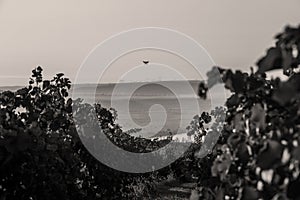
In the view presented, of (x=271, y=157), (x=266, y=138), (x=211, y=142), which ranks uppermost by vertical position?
(x=211, y=142)

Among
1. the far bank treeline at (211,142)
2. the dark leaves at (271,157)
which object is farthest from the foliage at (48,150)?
the dark leaves at (271,157)

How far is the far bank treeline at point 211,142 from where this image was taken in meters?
1.39

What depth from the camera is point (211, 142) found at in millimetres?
5762

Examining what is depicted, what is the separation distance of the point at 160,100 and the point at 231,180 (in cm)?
2292

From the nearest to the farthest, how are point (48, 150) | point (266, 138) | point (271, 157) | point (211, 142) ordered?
point (271, 157) < point (266, 138) < point (48, 150) < point (211, 142)

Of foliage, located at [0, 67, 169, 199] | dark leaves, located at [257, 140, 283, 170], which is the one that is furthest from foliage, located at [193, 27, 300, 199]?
foliage, located at [0, 67, 169, 199]

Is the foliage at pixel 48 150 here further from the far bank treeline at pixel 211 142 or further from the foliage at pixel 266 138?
the foliage at pixel 266 138

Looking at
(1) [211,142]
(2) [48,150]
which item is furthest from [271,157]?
(1) [211,142]

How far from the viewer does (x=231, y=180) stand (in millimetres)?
1991

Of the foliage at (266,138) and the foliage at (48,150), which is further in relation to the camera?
the foliage at (48,150)

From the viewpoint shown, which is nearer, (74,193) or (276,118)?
(276,118)

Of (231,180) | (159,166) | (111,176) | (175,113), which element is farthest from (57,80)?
(175,113)

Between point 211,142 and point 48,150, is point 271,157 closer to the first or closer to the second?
point 48,150

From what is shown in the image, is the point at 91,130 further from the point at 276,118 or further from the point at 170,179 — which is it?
the point at 170,179
